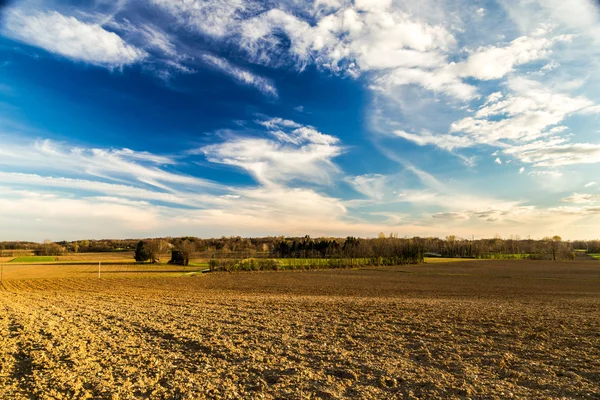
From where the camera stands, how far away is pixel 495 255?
129500mm

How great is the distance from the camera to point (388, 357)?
10.8 m

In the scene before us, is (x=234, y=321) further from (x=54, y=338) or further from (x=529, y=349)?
(x=529, y=349)

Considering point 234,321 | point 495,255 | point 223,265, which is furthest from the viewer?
point 495,255

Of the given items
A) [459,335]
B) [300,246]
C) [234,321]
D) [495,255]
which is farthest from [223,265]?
[495,255]

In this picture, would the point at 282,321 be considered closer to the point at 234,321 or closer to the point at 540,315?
the point at 234,321

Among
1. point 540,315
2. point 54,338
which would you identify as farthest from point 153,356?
point 540,315

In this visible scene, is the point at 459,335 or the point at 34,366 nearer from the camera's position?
the point at 34,366

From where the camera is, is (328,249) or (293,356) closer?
(293,356)

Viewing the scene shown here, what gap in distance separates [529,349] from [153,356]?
40.6ft

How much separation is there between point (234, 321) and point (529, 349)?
11.8 m

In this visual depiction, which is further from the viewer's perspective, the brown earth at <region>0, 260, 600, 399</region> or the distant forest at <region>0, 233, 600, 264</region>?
the distant forest at <region>0, 233, 600, 264</region>

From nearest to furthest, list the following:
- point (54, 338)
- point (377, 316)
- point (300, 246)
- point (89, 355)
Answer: point (89, 355) → point (54, 338) → point (377, 316) → point (300, 246)

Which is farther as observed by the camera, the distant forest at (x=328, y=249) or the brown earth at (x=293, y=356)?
the distant forest at (x=328, y=249)

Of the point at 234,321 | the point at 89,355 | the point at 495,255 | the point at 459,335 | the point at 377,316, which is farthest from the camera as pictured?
the point at 495,255
